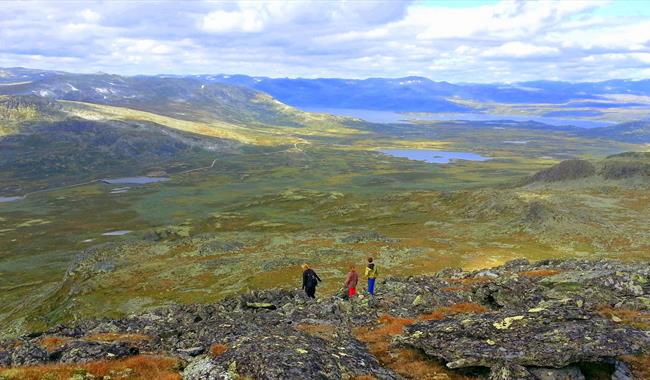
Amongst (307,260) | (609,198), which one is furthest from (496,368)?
(609,198)

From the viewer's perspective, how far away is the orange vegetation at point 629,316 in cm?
2333

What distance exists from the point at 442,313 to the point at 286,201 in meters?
148

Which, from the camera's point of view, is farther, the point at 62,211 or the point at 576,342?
the point at 62,211

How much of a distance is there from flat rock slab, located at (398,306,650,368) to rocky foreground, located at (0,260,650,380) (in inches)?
1.9

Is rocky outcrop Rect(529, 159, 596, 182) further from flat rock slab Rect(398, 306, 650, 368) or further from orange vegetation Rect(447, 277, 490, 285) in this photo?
flat rock slab Rect(398, 306, 650, 368)

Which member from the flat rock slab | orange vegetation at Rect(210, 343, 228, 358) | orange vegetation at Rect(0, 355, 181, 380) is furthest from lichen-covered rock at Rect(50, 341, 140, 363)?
the flat rock slab

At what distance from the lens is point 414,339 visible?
75.4ft

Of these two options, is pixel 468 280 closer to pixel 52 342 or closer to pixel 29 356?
pixel 52 342

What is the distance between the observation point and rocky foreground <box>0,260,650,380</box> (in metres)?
18.7

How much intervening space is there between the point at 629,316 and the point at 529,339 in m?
9.21

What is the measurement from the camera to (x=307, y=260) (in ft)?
253

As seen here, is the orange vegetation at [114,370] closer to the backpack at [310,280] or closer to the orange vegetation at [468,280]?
the backpack at [310,280]

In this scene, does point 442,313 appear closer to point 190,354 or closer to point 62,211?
point 190,354

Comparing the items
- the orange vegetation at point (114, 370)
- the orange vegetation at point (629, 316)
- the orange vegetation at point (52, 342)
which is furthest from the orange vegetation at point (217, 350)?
the orange vegetation at point (629, 316)
